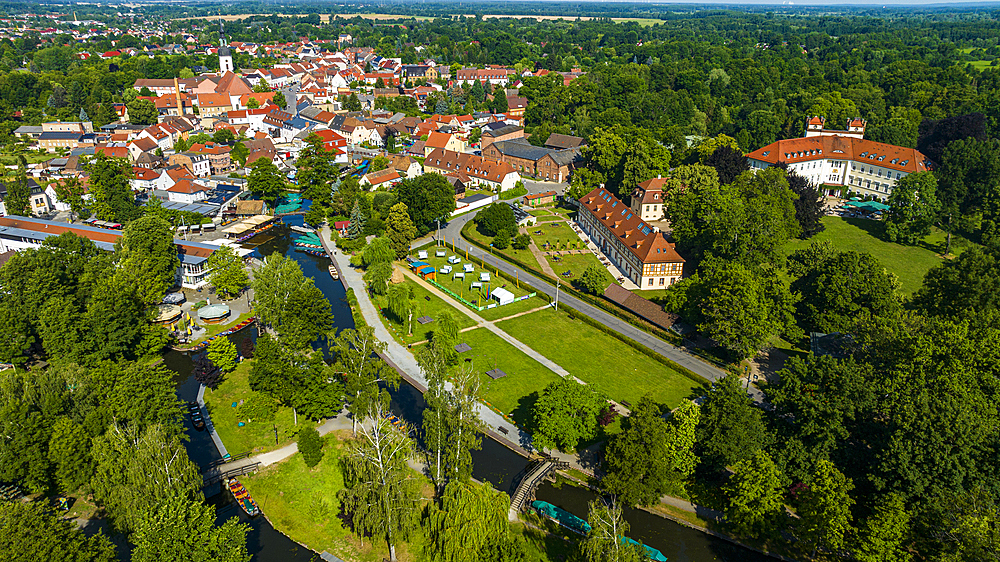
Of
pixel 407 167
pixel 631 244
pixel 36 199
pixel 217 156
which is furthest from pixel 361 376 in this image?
pixel 217 156

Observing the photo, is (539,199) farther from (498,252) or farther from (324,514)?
(324,514)

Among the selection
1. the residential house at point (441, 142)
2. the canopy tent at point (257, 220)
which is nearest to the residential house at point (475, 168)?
the residential house at point (441, 142)

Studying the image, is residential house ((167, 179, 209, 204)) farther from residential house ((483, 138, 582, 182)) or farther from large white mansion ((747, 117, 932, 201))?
large white mansion ((747, 117, 932, 201))

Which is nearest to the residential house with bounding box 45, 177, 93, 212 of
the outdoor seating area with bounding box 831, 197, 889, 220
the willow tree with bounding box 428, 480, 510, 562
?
the willow tree with bounding box 428, 480, 510, 562

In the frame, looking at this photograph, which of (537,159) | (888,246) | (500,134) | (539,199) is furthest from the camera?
(500,134)

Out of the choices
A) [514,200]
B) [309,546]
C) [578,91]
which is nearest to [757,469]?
[309,546]
